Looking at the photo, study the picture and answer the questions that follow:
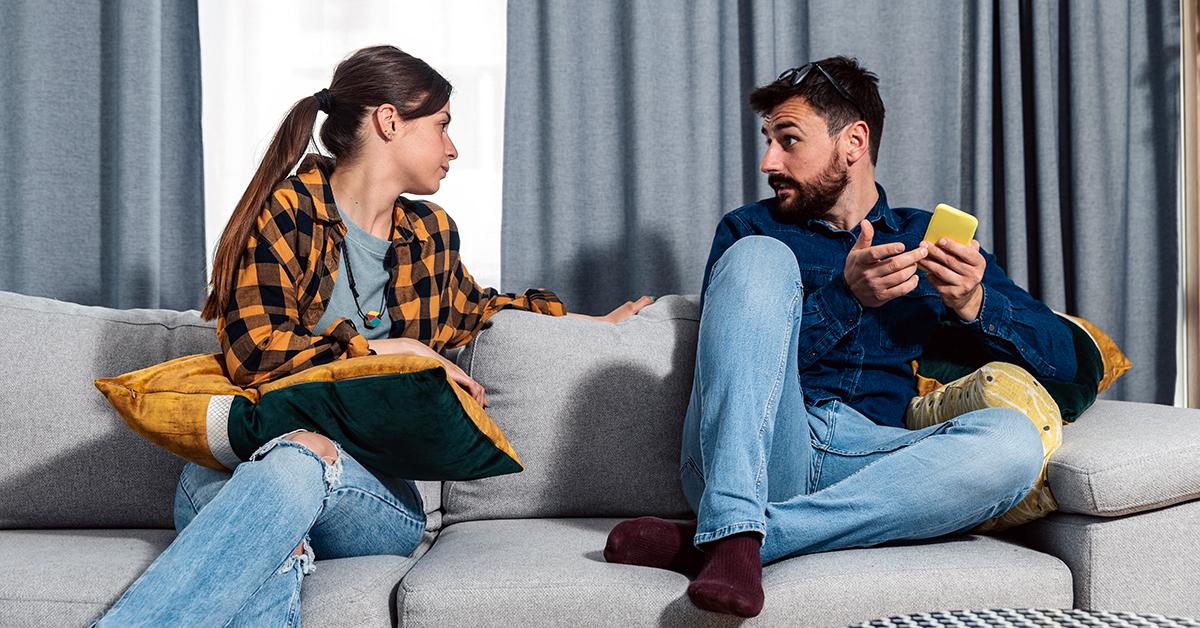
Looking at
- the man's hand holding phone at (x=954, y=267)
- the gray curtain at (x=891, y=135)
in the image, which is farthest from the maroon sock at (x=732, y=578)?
the gray curtain at (x=891, y=135)

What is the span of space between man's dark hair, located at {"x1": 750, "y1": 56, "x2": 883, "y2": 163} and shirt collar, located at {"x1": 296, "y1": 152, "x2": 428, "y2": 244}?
2.44 feet

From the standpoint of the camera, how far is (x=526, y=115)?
7.73 ft

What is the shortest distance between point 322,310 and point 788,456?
808mm

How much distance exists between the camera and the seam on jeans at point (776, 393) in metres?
1.36

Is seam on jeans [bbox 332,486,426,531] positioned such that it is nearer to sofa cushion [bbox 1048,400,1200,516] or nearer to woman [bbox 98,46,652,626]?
woman [bbox 98,46,652,626]

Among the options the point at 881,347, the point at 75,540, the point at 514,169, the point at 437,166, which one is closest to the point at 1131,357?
the point at 881,347

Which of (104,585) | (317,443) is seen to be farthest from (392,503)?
(104,585)

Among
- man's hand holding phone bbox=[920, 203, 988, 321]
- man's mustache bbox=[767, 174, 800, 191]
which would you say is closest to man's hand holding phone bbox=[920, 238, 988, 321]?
man's hand holding phone bbox=[920, 203, 988, 321]

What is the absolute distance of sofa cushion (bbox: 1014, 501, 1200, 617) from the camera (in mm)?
1402

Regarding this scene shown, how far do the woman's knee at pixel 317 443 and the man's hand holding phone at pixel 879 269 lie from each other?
87 cm

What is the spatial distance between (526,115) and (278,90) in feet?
2.22

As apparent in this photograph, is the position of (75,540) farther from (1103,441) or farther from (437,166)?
(1103,441)

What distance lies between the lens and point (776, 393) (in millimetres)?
1420

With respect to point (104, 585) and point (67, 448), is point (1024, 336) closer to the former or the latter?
point (104, 585)
